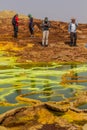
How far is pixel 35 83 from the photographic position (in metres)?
17.5

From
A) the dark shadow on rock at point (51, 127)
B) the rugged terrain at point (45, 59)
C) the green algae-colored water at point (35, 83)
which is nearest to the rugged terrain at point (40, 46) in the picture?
the rugged terrain at point (45, 59)

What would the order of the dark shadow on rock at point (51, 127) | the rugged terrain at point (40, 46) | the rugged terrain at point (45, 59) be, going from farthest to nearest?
the rugged terrain at point (40, 46)
the rugged terrain at point (45, 59)
the dark shadow on rock at point (51, 127)

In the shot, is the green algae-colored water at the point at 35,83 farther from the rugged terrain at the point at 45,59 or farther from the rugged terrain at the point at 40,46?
the rugged terrain at the point at 40,46

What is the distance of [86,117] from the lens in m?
11.0

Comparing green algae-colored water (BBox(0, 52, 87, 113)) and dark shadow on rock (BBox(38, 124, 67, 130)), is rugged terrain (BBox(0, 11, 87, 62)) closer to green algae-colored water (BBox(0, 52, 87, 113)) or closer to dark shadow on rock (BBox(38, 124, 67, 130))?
green algae-colored water (BBox(0, 52, 87, 113))

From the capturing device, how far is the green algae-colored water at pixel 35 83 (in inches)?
569

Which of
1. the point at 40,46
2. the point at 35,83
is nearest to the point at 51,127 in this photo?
the point at 35,83

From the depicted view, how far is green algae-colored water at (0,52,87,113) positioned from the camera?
14.5 m

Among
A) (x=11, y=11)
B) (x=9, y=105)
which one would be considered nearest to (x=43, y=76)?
(x=9, y=105)

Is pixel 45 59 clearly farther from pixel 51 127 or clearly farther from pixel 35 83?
pixel 51 127

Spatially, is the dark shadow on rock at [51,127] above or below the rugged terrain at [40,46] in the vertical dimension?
above

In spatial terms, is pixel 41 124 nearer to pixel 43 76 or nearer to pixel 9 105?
pixel 9 105

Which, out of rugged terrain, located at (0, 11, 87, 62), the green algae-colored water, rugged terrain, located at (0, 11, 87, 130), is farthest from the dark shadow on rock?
rugged terrain, located at (0, 11, 87, 62)

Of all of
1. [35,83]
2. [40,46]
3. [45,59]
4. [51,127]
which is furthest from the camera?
[40,46]
